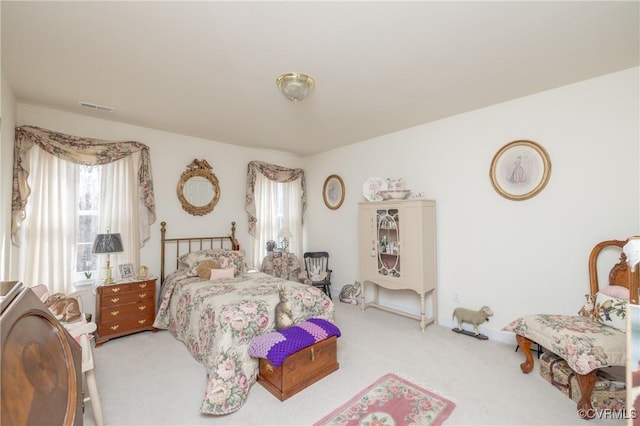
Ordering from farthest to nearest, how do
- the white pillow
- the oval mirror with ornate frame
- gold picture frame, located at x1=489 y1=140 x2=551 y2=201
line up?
the oval mirror with ornate frame, gold picture frame, located at x1=489 y1=140 x2=551 y2=201, the white pillow

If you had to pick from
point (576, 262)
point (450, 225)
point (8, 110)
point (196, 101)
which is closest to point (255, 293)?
point (196, 101)

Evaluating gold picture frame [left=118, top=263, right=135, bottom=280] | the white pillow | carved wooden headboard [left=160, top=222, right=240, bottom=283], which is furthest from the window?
the white pillow

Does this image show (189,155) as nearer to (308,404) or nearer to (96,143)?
(96,143)

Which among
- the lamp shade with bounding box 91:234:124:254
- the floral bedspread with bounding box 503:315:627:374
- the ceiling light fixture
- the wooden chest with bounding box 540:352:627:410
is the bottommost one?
the wooden chest with bounding box 540:352:627:410

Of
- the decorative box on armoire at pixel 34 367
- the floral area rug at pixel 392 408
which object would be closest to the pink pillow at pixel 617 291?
the floral area rug at pixel 392 408

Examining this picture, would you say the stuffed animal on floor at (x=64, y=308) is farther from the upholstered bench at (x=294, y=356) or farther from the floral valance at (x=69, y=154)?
the upholstered bench at (x=294, y=356)

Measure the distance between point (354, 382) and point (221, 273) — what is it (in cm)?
202

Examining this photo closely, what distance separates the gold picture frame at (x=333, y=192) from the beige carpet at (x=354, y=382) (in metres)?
2.27

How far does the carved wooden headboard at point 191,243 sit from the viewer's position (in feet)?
12.6

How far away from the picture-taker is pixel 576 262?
2635mm

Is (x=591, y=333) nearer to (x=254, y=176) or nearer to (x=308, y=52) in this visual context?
(x=308, y=52)

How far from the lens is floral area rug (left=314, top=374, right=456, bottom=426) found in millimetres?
1883

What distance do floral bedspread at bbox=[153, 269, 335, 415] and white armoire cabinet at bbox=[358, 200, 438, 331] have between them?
1129 mm

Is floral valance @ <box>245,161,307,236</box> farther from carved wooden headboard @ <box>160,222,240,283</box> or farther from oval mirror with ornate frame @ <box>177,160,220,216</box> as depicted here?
oval mirror with ornate frame @ <box>177,160,220,216</box>
